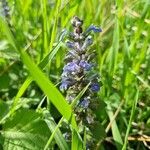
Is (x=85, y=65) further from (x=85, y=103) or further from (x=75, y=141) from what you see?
(x=75, y=141)

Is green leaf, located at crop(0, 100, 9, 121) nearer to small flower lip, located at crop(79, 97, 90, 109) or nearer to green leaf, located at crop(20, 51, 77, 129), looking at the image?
small flower lip, located at crop(79, 97, 90, 109)

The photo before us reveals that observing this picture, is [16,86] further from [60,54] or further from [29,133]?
[29,133]

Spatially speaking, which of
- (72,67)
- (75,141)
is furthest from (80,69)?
(75,141)

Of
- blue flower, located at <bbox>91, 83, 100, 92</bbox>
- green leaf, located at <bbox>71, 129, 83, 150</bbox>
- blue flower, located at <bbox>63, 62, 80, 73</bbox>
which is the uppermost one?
blue flower, located at <bbox>63, 62, 80, 73</bbox>

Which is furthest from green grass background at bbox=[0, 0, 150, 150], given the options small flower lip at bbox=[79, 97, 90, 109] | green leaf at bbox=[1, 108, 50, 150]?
small flower lip at bbox=[79, 97, 90, 109]

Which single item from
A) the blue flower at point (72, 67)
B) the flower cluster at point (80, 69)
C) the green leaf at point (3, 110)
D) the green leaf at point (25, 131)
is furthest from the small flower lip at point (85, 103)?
the green leaf at point (3, 110)

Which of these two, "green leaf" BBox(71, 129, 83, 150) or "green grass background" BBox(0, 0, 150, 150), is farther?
"green grass background" BBox(0, 0, 150, 150)

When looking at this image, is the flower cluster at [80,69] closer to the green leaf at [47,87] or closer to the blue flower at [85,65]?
the blue flower at [85,65]

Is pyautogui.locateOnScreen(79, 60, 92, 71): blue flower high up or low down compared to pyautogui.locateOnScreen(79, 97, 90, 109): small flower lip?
up
